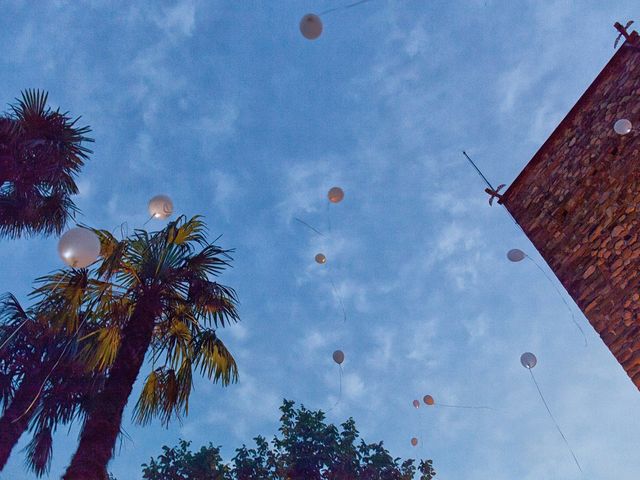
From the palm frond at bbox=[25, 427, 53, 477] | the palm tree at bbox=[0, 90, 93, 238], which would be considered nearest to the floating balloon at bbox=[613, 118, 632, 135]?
the palm tree at bbox=[0, 90, 93, 238]

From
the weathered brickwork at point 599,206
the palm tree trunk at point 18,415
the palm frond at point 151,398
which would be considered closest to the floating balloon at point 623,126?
the weathered brickwork at point 599,206

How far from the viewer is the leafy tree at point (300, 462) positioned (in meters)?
12.5

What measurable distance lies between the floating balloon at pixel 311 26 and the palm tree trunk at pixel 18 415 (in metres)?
7.02

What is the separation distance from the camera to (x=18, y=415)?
25.7ft

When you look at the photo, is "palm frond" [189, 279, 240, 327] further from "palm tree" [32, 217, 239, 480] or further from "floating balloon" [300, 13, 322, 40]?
"floating balloon" [300, 13, 322, 40]

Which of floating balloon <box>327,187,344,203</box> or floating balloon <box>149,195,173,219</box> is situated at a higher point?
floating balloon <box>327,187,344,203</box>

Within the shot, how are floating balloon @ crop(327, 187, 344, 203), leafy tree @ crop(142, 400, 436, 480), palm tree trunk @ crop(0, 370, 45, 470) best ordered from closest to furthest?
palm tree trunk @ crop(0, 370, 45, 470), floating balloon @ crop(327, 187, 344, 203), leafy tree @ crop(142, 400, 436, 480)

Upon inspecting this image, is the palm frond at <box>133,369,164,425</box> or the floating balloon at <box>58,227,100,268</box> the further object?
the palm frond at <box>133,369,164,425</box>

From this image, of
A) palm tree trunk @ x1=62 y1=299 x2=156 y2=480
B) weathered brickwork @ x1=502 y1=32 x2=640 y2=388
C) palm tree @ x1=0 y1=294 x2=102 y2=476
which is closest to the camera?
palm tree trunk @ x1=62 y1=299 x2=156 y2=480

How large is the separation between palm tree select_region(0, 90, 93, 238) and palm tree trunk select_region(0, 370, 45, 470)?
2.68 m

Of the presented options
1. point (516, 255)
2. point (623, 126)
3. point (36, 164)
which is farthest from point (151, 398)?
point (623, 126)

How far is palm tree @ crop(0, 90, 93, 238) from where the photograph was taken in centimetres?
774

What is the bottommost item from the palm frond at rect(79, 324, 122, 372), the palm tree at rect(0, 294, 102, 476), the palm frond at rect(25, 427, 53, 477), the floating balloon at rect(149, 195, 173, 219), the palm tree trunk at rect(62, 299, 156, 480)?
the palm tree trunk at rect(62, 299, 156, 480)

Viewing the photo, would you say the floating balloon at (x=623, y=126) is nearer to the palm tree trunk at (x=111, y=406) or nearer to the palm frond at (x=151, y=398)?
the palm tree trunk at (x=111, y=406)
